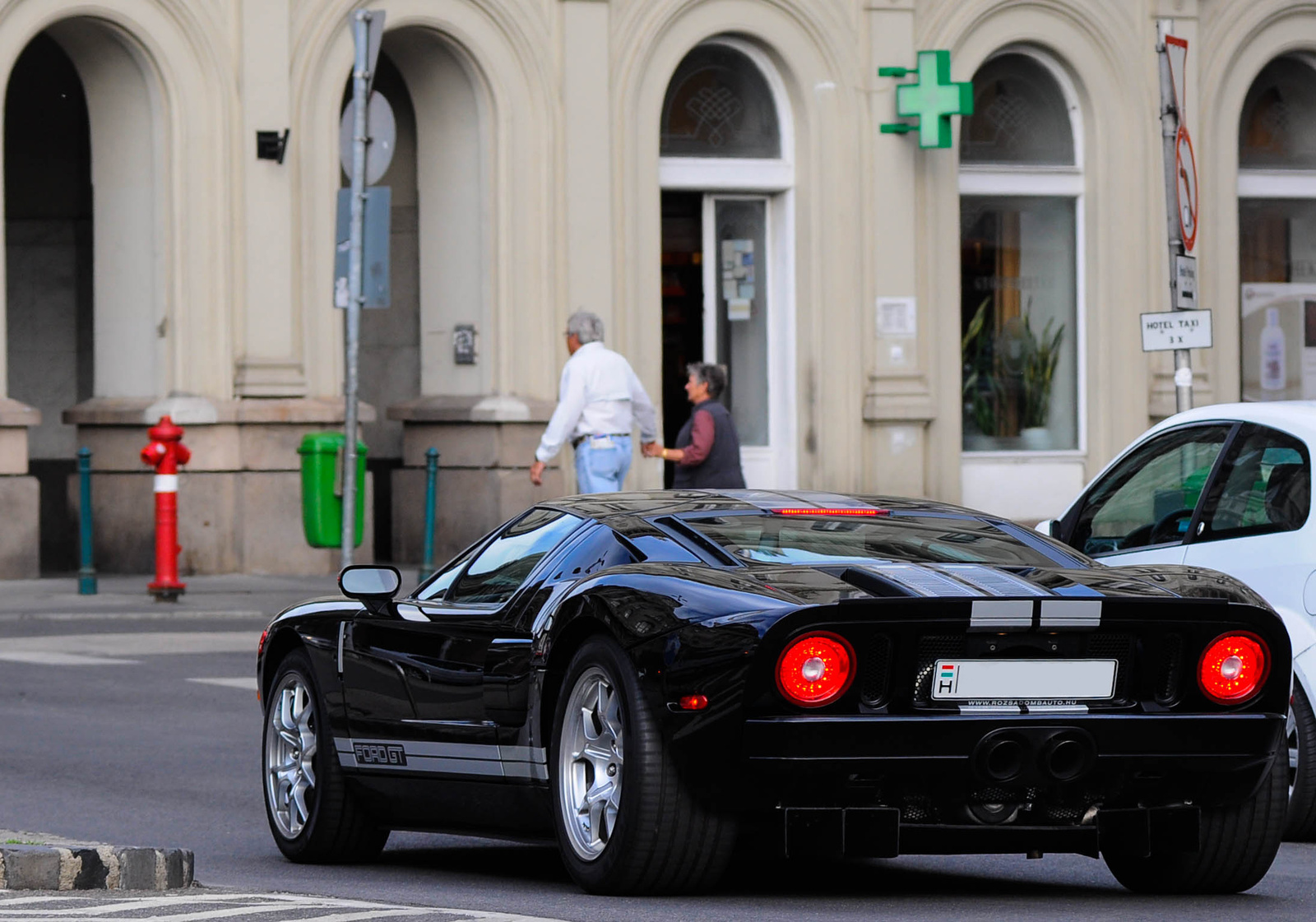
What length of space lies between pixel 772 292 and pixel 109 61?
21.7 feet

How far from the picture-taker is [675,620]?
20.1ft

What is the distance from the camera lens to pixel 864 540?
6.78m

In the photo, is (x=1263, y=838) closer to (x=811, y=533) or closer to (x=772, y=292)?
(x=811, y=533)

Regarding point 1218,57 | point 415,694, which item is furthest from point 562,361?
point 415,694

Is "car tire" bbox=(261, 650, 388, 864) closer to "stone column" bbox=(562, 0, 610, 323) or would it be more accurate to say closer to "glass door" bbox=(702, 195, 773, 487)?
"stone column" bbox=(562, 0, 610, 323)

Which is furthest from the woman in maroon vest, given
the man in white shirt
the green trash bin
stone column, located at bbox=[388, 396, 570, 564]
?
stone column, located at bbox=[388, 396, 570, 564]

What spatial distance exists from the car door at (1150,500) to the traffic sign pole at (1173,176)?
18.8 feet

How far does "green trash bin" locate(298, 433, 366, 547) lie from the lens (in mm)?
18562

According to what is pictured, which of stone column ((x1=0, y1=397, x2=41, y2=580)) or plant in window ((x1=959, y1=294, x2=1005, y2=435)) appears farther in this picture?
plant in window ((x1=959, y1=294, x2=1005, y2=435))

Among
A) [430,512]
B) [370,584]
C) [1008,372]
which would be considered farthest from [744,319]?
[370,584]

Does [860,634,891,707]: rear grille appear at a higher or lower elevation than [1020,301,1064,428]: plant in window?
lower

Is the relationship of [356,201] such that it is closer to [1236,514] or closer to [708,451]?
[708,451]

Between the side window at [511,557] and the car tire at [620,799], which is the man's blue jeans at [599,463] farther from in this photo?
the car tire at [620,799]

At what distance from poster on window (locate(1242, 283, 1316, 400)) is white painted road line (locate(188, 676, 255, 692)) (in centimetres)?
1498
